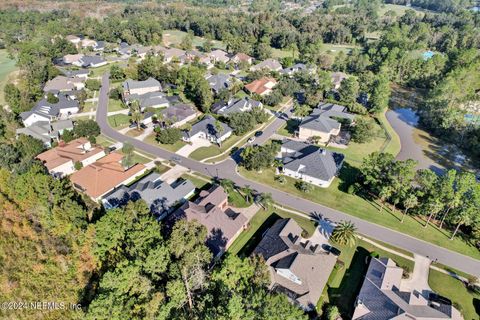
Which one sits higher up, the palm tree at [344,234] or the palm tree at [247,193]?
the palm tree at [344,234]

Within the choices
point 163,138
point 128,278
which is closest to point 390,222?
point 128,278

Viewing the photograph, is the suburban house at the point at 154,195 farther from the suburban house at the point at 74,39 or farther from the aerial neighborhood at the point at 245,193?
the suburban house at the point at 74,39

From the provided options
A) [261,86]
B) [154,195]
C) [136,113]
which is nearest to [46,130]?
[136,113]

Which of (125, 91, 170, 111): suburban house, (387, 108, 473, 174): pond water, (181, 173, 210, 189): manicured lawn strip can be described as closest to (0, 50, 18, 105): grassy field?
(125, 91, 170, 111): suburban house

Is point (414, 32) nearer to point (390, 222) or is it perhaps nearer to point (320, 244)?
point (390, 222)

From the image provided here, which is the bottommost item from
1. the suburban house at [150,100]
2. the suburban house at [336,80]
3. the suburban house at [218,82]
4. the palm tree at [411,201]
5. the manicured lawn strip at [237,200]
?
the suburban house at [150,100]

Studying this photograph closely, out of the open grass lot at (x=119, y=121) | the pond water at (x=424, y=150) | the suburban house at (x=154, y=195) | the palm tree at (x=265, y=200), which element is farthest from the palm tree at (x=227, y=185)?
the open grass lot at (x=119, y=121)

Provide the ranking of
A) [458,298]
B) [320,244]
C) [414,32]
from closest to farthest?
[458,298] → [320,244] → [414,32]
